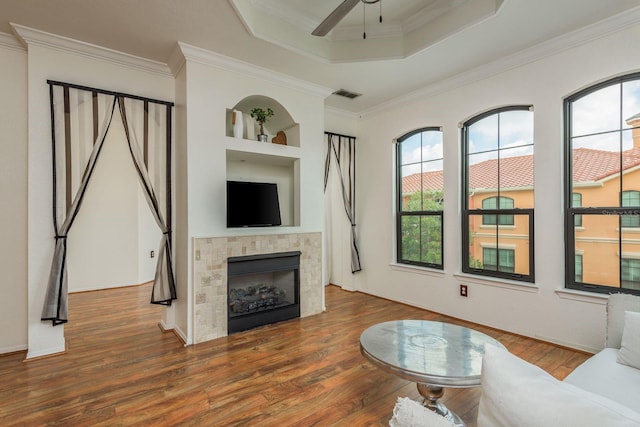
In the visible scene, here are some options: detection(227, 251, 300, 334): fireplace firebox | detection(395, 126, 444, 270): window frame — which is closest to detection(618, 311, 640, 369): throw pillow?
detection(395, 126, 444, 270): window frame

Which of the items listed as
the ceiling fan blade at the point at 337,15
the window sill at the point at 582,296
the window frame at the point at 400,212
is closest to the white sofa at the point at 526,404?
the ceiling fan blade at the point at 337,15

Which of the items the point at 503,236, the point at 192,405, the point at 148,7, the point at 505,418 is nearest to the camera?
the point at 505,418

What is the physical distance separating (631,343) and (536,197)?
5.94 ft

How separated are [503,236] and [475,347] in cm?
197

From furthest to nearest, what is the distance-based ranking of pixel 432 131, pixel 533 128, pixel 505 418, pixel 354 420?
pixel 432 131 < pixel 533 128 < pixel 354 420 < pixel 505 418

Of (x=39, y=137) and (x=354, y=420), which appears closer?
(x=354, y=420)

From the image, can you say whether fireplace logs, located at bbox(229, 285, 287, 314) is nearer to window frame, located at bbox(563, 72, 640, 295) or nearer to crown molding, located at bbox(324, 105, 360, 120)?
crown molding, located at bbox(324, 105, 360, 120)

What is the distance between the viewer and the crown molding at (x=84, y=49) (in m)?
2.85

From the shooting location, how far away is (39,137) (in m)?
2.92

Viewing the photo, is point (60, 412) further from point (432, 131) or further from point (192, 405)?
point (432, 131)

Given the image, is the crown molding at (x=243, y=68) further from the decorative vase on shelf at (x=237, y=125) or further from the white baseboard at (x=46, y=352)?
the white baseboard at (x=46, y=352)

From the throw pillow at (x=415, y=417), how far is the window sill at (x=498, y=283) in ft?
10.5

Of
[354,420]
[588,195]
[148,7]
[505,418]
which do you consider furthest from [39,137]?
Result: [588,195]

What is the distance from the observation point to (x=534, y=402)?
0.70m
